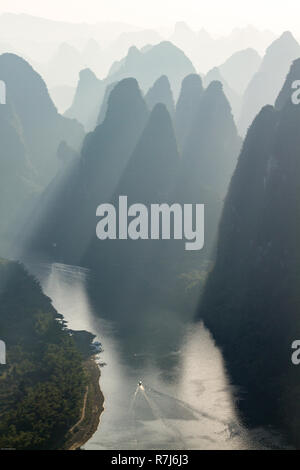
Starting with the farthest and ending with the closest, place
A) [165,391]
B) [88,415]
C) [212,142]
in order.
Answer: [212,142] < [165,391] < [88,415]

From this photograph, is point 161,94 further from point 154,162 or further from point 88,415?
point 88,415

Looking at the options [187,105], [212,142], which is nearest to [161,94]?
[187,105]

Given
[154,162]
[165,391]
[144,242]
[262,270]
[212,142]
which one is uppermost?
[212,142]

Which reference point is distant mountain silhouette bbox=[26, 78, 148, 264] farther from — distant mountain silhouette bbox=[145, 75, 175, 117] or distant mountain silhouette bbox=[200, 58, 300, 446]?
distant mountain silhouette bbox=[200, 58, 300, 446]

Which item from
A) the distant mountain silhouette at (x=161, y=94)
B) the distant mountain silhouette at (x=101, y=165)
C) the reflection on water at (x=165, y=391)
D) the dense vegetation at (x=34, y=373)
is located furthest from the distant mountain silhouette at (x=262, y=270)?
the distant mountain silhouette at (x=161, y=94)

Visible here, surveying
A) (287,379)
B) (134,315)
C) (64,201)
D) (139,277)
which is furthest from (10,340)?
(64,201)

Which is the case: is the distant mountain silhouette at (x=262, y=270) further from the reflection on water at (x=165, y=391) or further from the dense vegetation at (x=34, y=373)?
the dense vegetation at (x=34, y=373)

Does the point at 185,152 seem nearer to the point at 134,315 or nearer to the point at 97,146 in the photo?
the point at 97,146
